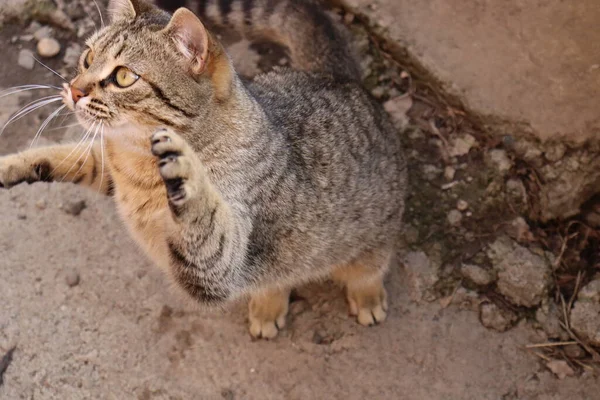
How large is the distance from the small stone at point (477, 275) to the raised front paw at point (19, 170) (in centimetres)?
171

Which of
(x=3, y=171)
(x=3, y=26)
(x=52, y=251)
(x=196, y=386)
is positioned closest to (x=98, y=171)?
(x=3, y=171)

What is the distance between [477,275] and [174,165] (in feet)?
5.35

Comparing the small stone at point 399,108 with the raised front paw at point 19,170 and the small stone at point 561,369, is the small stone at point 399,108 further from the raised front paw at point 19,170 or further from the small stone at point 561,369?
the raised front paw at point 19,170

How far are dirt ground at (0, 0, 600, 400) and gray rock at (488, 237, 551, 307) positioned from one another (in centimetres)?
11

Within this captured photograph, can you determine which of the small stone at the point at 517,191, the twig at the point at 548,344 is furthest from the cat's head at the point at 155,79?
the twig at the point at 548,344

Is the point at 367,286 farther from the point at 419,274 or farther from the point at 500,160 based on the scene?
the point at 500,160

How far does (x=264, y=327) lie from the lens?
2.80 m

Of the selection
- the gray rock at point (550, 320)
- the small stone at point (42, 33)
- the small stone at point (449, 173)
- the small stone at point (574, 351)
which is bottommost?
the small stone at point (574, 351)

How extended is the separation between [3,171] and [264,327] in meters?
1.13

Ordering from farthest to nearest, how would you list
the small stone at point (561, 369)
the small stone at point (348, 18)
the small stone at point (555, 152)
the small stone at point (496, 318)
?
the small stone at point (348, 18) < the small stone at point (555, 152) < the small stone at point (496, 318) < the small stone at point (561, 369)

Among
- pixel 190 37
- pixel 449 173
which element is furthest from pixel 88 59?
pixel 449 173

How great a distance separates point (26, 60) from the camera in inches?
130

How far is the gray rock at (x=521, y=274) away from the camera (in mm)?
2889

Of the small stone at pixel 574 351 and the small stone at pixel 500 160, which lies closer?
the small stone at pixel 574 351
